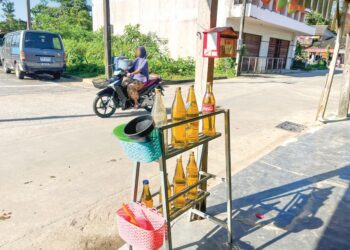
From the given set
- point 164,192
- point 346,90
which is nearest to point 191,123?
point 164,192

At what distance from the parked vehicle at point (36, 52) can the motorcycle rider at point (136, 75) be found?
241 inches

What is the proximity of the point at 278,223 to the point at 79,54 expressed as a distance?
15611 mm

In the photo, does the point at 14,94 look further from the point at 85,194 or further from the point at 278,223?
the point at 278,223

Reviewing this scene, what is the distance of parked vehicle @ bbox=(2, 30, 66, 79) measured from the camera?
1077 cm

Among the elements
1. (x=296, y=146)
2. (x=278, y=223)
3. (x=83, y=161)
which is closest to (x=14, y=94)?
(x=83, y=161)

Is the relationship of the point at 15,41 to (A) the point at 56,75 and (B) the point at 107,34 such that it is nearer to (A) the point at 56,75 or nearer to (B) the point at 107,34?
(A) the point at 56,75

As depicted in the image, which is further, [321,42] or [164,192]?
A: [321,42]

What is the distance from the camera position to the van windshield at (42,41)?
1085 centimetres

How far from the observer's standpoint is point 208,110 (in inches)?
89.4

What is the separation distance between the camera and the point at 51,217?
276cm

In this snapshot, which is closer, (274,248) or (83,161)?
(274,248)

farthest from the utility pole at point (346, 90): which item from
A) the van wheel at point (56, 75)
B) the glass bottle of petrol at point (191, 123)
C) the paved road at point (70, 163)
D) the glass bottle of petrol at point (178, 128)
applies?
the van wheel at point (56, 75)

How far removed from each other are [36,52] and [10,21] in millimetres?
28921

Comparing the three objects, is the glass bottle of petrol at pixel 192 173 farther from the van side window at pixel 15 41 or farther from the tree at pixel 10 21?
the tree at pixel 10 21
